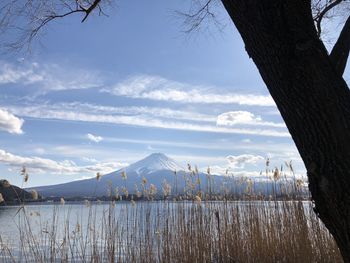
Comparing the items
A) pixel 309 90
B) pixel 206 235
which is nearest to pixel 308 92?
pixel 309 90

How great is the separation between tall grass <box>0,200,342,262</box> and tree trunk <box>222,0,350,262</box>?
10.7 ft

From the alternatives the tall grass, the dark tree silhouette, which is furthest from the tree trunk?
the tall grass

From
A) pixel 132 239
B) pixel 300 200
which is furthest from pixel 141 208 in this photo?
pixel 300 200

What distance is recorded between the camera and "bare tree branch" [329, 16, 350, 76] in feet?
6.37

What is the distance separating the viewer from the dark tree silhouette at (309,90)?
1686mm

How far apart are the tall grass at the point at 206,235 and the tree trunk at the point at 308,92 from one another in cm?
327

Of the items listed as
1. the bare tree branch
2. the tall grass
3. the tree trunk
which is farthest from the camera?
the tall grass

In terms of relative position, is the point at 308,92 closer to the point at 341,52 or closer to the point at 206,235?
the point at 341,52

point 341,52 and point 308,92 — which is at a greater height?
point 341,52

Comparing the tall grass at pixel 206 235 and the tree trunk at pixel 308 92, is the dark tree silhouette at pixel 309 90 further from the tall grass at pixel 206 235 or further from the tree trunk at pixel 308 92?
the tall grass at pixel 206 235

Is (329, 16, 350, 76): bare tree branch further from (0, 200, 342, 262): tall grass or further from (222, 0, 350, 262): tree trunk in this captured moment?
(0, 200, 342, 262): tall grass

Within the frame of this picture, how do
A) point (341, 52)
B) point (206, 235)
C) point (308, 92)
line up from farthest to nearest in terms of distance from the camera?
point (206, 235)
point (341, 52)
point (308, 92)

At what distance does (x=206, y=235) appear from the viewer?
5.22 metres

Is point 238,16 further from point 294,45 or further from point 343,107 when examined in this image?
point 343,107
